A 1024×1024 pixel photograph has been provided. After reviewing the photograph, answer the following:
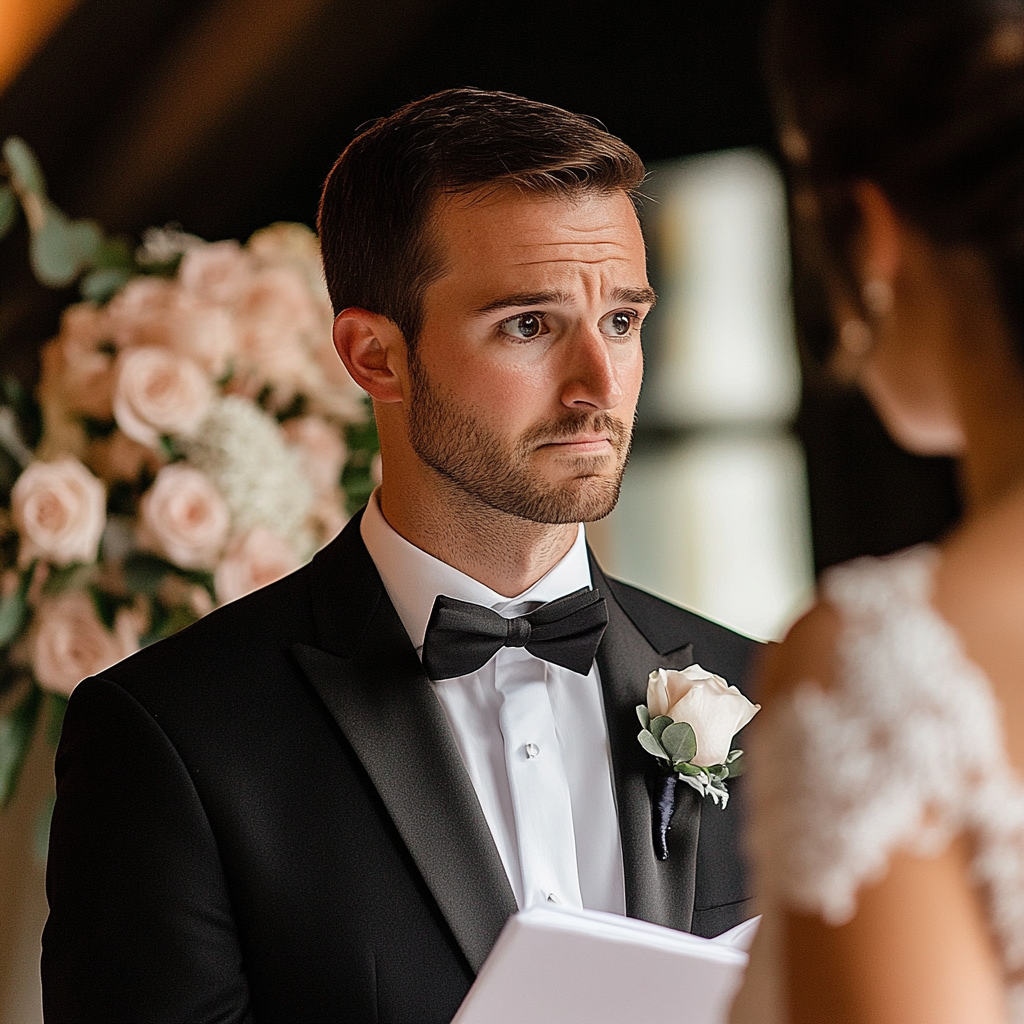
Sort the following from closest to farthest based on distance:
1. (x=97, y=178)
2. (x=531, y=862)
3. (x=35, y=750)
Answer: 1. (x=531, y=862)
2. (x=35, y=750)
3. (x=97, y=178)

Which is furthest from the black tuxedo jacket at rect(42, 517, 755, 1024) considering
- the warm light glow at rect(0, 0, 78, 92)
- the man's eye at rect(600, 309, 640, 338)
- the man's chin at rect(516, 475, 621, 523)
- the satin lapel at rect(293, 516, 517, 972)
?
the warm light glow at rect(0, 0, 78, 92)

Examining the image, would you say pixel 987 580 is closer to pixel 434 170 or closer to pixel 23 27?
pixel 434 170

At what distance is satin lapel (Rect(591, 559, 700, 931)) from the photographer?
1692mm

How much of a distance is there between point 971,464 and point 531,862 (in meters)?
0.94

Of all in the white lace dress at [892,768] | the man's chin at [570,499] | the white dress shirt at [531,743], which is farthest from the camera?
the man's chin at [570,499]

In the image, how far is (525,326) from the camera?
1.83 meters

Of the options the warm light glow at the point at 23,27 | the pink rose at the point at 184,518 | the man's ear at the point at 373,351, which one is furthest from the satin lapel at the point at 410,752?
the warm light glow at the point at 23,27

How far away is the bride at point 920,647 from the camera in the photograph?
2.62 feet

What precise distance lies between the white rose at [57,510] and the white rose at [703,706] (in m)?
1.05

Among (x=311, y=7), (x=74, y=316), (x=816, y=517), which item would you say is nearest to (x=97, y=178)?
(x=311, y=7)

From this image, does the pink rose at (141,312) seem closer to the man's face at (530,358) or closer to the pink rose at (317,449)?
the pink rose at (317,449)

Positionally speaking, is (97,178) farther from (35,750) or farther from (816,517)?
(816,517)

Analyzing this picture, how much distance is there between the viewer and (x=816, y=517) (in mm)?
4527

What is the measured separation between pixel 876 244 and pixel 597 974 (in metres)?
0.75
